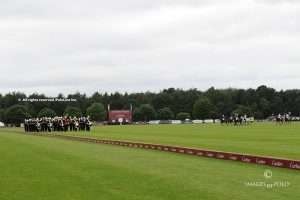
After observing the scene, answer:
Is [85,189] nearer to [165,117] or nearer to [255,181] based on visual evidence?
[255,181]

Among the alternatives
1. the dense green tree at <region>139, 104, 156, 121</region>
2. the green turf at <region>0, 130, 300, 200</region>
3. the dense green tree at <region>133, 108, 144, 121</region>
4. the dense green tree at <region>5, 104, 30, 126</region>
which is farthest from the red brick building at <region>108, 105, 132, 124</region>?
the green turf at <region>0, 130, 300, 200</region>

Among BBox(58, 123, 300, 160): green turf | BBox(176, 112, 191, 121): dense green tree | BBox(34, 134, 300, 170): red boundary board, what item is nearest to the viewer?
BBox(34, 134, 300, 170): red boundary board

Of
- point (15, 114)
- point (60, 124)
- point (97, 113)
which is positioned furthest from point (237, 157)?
point (97, 113)

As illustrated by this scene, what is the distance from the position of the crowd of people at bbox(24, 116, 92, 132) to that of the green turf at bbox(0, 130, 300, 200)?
50311 mm

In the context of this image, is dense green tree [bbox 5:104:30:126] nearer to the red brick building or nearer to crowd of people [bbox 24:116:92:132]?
the red brick building

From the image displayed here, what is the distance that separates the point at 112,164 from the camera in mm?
24594

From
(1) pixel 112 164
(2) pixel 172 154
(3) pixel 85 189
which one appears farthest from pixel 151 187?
(2) pixel 172 154

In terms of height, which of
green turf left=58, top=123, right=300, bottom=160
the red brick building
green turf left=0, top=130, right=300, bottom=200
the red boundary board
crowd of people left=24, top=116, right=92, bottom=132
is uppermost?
the red brick building

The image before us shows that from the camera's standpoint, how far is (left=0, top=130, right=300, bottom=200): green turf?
15.6 metres

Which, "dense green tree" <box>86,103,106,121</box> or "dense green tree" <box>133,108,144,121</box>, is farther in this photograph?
"dense green tree" <box>133,108,144,121</box>

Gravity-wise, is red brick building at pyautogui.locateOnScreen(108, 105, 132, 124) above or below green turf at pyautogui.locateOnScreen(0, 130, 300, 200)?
above

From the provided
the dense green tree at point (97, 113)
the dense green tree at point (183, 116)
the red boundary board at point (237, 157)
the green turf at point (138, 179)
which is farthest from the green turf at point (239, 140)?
the dense green tree at point (183, 116)

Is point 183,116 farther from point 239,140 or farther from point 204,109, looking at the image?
point 239,140

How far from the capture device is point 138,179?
1906cm
